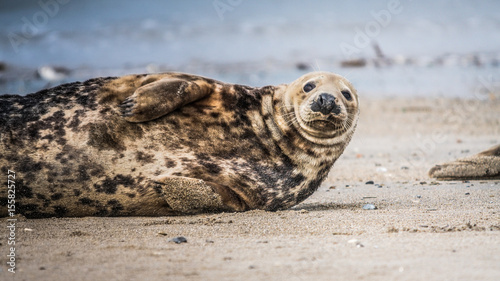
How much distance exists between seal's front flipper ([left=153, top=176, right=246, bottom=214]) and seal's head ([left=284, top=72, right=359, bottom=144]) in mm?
919

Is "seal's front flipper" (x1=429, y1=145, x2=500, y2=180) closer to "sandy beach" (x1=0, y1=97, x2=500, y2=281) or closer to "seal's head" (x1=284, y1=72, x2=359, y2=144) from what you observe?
"sandy beach" (x1=0, y1=97, x2=500, y2=281)

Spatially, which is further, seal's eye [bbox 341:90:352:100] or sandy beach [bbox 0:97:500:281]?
seal's eye [bbox 341:90:352:100]

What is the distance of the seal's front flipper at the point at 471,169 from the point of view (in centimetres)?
616

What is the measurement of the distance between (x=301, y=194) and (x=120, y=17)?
27.2 meters

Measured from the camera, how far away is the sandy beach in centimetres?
269

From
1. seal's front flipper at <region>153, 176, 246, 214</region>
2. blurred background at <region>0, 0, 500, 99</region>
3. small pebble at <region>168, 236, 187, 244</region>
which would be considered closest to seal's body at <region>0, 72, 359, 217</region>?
seal's front flipper at <region>153, 176, 246, 214</region>

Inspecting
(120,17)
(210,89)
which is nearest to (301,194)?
(210,89)

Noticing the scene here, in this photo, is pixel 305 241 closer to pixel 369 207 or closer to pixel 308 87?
pixel 369 207

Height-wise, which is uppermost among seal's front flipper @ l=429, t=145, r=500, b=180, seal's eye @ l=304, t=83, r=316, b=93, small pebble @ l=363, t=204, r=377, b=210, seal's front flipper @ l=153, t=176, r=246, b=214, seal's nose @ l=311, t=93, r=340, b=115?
seal's eye @ l=304, t=83, r=316, b=93

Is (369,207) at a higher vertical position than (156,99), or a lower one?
lower

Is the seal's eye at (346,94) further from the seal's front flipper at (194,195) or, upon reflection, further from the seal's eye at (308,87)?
the seal's front flipper at (194,195)

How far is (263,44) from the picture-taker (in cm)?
2455

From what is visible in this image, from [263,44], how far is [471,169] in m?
18.9

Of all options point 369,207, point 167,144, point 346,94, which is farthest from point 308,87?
point 167,144
